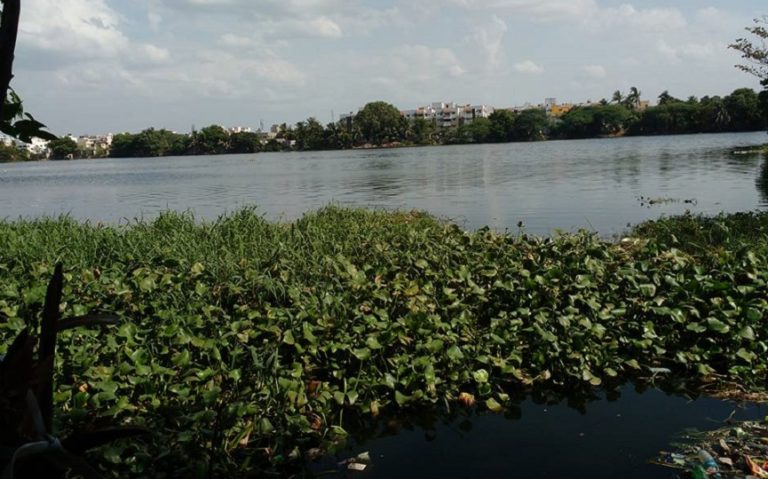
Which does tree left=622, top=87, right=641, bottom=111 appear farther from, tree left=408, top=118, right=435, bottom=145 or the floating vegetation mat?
the floating vegetation mat

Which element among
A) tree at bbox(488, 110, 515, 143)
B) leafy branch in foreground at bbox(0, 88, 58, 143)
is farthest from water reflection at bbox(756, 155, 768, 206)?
tree at bbox(488, 110, 515, 143)

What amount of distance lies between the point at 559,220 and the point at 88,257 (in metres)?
11.8

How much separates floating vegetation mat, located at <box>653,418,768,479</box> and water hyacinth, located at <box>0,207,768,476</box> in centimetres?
106

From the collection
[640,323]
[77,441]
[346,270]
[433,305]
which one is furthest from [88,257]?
[77,441]

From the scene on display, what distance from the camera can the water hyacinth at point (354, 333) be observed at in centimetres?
481

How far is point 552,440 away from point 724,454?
1205mm

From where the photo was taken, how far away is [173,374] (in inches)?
199

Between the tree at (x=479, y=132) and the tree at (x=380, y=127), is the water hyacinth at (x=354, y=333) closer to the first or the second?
the tree at (x=479, y=132)

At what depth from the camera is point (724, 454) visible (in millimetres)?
4516

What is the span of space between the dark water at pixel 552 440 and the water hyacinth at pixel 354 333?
9.9 inches

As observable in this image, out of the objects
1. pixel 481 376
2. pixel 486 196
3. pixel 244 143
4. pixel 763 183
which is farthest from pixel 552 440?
pixel 244 143

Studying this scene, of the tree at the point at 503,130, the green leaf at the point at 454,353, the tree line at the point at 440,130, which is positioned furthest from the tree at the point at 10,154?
the green leaf at the point at 454,353

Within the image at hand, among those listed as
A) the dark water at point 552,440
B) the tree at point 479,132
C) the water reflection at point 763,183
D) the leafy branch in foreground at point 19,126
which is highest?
the tree at point 479,132

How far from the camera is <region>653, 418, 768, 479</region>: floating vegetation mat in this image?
13.8 ft
